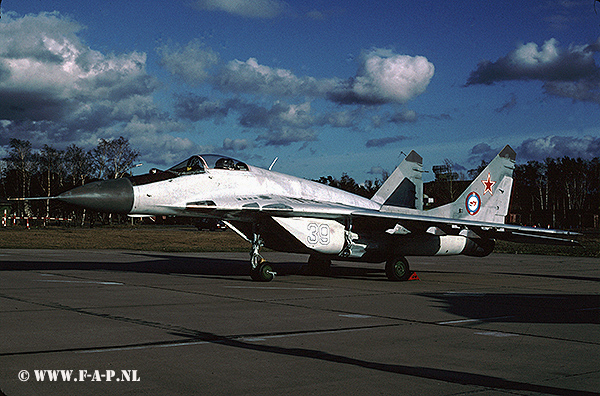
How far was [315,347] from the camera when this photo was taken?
247 inches

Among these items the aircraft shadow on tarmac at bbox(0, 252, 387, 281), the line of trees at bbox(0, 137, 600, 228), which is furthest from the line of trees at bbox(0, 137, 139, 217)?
the aircraft shadow on tarmac at bbox(0, 252, 387, 281)

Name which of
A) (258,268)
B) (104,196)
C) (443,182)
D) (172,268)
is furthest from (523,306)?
(443,182)

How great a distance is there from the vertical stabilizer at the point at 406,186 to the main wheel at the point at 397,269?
3.38 meters

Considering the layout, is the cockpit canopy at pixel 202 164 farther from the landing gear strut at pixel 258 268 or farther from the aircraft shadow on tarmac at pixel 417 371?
the aircraft shadow on tarmac at pixel 417 371

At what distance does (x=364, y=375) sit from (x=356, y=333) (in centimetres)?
215

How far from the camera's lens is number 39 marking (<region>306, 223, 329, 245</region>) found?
14.3 metres

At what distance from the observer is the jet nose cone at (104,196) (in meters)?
12.1

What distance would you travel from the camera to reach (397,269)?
50.5 feet

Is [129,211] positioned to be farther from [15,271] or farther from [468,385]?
[468,385]

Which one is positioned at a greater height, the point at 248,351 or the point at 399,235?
the point at 399,235

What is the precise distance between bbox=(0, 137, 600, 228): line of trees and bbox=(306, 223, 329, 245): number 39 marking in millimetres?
48653

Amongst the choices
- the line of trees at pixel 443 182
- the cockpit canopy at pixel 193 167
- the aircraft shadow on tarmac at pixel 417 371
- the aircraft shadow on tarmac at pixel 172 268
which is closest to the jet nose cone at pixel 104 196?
the cockpit canopy at pixel 193 167

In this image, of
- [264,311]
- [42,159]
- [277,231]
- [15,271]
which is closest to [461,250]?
[277,231]

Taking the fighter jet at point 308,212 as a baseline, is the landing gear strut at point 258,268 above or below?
below
